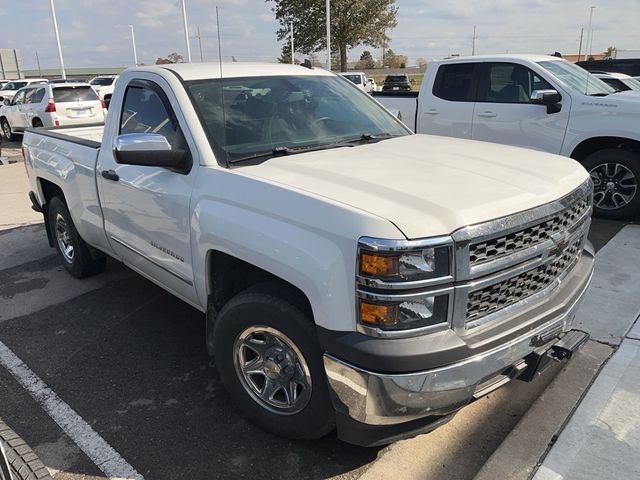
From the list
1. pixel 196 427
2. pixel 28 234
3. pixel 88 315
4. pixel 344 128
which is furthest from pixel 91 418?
pixel 28 234

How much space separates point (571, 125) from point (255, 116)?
15.8 ft

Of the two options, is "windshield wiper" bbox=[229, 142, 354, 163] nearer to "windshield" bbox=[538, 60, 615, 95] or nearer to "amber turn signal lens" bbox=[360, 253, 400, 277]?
"amber turn signal lens" bbox=[360, 253, 400, 277]

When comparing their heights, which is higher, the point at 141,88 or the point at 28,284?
the point at 141,88

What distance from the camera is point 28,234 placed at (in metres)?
7.11

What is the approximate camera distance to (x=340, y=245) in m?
2.24

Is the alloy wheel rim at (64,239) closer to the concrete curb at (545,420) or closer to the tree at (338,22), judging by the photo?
the concrete curb at (545,420)

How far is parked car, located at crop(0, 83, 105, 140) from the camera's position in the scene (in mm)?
14922

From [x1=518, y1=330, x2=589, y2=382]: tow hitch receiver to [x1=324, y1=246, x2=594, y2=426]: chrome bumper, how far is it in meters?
0.13

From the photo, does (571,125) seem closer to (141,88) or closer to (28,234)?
(141,88)

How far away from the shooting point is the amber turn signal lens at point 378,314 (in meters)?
2.18

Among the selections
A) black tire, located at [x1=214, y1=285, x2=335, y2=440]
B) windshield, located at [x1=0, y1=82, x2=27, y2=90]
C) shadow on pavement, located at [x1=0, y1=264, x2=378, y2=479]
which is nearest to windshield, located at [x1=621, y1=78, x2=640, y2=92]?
shadow on pavement, located at [x1=0, y1=264, x2=378, y2=479]

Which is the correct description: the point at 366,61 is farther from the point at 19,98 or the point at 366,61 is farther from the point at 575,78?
the point at 575,78

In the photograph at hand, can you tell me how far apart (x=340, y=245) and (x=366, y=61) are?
220 ft

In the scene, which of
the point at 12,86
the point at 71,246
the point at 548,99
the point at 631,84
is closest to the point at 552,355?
the point at 71,246
